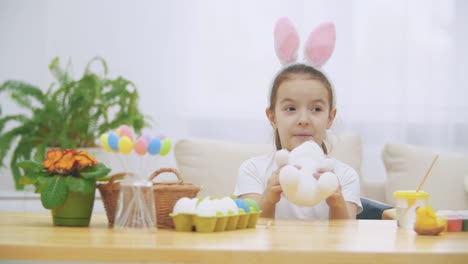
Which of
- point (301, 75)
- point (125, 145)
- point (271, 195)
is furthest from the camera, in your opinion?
point (301, 75)

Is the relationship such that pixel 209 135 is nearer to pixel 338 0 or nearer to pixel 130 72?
pixel 130 72

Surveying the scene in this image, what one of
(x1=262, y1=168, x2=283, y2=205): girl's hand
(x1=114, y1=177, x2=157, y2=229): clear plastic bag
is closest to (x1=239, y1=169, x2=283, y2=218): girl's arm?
(x1=262, y1=168, x2=283, y2=205): girl's hand

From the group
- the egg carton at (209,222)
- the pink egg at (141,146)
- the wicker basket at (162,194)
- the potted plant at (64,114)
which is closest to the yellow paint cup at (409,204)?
the egg carton at (209,222)

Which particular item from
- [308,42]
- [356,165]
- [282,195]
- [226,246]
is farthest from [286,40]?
[356,165]

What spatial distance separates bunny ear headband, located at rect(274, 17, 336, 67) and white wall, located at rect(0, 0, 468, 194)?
4.86 ft

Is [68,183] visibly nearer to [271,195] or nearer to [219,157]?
[271,195]

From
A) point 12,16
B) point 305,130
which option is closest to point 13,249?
point 305,130

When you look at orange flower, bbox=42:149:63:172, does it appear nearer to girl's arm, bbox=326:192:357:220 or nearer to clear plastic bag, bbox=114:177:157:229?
clear plastic bag, bbox=114:177:157:229

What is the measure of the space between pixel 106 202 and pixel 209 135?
2.03 metres

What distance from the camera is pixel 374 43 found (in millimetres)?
3449

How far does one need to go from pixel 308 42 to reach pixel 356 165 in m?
1.19

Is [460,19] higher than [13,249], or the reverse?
[460,19]

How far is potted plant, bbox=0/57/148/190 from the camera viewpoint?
308cm

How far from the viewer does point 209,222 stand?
4.22ft
